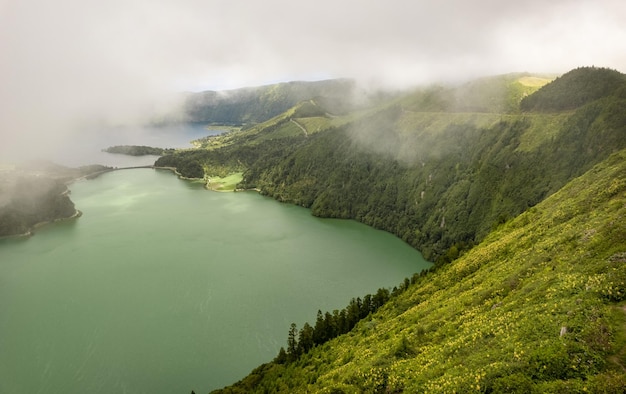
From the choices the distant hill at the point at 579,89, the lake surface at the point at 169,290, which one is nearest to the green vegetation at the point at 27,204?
the lake surface at the point at 169,290

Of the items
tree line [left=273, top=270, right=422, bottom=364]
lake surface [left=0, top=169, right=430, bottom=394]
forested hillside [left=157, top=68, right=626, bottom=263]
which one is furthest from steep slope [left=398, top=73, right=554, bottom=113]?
tree line [left=273, top=270, right=422, bottom=364]

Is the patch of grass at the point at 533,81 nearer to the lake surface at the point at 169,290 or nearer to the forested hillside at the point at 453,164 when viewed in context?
the forested hillside at the point at 453,164

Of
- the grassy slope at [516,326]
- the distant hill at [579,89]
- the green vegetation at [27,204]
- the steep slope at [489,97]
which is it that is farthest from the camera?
the steep slope at [489,97]

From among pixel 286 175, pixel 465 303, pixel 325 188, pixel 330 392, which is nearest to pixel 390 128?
pixel 325 188

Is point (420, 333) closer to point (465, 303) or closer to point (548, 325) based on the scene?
point (465, 303)

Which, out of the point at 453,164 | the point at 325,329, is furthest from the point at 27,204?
the point at 453,164

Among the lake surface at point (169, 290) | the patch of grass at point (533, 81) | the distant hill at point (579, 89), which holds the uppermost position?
the patch of grass at point (533, 81)

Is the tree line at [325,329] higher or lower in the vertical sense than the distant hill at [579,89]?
lower

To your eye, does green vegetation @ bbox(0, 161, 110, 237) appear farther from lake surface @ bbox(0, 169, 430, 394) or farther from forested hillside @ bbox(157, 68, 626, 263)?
forested hillside @ bbox(157, 68, 626, 263)
